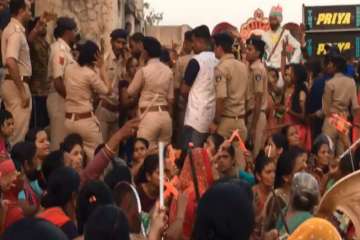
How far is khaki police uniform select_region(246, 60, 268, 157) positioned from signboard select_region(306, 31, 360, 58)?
7827mm

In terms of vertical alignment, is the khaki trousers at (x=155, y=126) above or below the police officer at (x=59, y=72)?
below

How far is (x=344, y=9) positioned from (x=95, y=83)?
10.6 m

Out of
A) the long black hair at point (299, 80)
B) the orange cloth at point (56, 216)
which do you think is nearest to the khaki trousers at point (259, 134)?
the long black hair at point (299, 80)

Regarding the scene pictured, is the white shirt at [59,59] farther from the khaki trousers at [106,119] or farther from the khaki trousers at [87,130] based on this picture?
the khaki trousers at [106,119]

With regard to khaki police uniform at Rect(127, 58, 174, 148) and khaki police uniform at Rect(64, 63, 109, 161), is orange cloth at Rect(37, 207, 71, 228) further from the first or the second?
khaki police uniform at Rect(127, 58, 174, 148)

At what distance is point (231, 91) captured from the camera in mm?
12531

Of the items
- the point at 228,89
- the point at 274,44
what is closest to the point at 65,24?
the point at 228,89

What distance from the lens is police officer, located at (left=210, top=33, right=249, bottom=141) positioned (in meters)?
A: 12.4

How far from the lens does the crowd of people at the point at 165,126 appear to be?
24.9ft

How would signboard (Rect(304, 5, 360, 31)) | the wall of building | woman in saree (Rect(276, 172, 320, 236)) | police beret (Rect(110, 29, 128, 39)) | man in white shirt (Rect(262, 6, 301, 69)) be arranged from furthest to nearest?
the wall of building, signboard (Rect(304, 5, 360, 31)), man in white shirt (Rect(262, 6, 301, 69)), police beret (Rect(110, 29, 128, 39)), woman in saree (Rect(276, 172, 320, 236))

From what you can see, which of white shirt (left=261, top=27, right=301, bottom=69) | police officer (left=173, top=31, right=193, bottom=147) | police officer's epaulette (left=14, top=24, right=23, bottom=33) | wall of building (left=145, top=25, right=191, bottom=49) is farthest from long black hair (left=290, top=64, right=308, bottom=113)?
wall of building (left=145, top=25, right=191, bottom=49)

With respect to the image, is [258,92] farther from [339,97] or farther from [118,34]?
[118,34]

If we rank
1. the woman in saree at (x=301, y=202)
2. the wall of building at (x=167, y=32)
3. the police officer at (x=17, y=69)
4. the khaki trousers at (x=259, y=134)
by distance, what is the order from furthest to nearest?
1. the wall of building at (x=167, y=32)
2. the khaki trousers at (x=259, y=134)
3. the police officer at (x=17, y=69)
4. the woman in saree at (x=301, y=202)

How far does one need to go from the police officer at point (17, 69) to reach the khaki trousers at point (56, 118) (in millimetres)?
758
